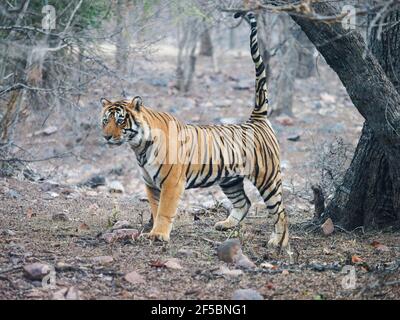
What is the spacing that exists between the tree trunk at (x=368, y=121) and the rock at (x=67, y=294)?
3.08 meters

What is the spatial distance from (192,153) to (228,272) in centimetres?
188

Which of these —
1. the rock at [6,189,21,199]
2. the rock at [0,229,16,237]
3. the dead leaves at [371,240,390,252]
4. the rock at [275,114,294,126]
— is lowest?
the rock at [0,229,16,237]

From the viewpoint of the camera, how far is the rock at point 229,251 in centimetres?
671

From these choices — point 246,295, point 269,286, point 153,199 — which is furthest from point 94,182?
point 246,295

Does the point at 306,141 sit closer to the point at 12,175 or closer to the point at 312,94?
the point at 312,94

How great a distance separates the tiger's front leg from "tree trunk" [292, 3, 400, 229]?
1.82 metres

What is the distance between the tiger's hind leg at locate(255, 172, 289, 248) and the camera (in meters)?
7.65

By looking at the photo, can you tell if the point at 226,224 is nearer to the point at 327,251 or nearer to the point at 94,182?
the point at 327,251

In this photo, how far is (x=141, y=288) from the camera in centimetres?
596

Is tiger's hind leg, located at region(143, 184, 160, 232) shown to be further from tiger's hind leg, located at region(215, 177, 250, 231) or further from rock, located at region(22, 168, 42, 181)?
rock, located at region(22, 168, 42, 181)

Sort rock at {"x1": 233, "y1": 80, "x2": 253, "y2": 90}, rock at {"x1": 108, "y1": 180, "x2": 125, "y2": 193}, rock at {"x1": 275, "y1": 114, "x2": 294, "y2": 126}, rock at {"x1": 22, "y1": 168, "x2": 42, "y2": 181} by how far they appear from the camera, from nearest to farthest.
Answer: rock at {"x1": 22, "y1": 168, "x2": 42, "y2": 181} < rock at {"x1": 108, "y1": 180, "x2": 125, "y2": 193} < rock at {"x1": 275, "y1": 114, "x2": 294, "y2": 126} < rock at {"x1": 233, "y1": 80, "x2": 253, "y2": 90}

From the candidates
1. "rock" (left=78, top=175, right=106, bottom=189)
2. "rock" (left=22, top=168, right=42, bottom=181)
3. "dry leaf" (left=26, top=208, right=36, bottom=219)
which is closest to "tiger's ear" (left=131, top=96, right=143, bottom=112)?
"dry leaf" (left=26, top=208, right=36, bottom=219)

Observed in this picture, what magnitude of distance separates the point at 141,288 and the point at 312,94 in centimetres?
1534

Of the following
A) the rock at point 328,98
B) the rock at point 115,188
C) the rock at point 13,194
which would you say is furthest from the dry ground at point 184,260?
the rock at point 328,98
